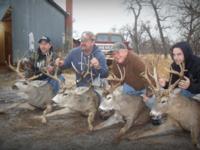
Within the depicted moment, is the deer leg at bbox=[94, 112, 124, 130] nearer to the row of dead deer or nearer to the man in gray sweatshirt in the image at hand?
A: the row of dead deer

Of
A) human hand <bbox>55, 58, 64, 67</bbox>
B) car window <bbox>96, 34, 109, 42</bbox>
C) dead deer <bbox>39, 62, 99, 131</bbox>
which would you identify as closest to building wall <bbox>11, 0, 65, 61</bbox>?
car window <bbox>96, 34, 109, 42</bbox>

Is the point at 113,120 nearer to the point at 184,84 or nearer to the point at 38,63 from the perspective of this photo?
the point at 184,84

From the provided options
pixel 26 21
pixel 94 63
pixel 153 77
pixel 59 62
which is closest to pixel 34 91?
pixel 59 62

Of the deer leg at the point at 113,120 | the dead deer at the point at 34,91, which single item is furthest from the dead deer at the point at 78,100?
the dead deer at the point at 34,91

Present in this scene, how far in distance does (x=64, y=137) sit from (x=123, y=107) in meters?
1.14

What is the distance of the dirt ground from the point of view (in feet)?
17.4

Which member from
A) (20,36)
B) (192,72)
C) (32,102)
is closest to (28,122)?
(32,102)

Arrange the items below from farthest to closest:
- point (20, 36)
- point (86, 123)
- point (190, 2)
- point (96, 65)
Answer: point (20, 36) < point (190, 2) < point (96, 65) < point (86, 123)

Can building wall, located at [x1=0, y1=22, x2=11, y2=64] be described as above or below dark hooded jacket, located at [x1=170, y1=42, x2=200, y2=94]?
above

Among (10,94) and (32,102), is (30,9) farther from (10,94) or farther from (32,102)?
(32,102)

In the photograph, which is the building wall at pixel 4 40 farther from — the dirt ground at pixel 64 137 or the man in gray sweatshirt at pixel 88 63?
the dirt ground at pixel 64 137

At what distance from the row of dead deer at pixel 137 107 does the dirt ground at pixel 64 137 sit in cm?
16

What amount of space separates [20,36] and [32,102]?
10.0 metres

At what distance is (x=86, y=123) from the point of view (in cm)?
654
